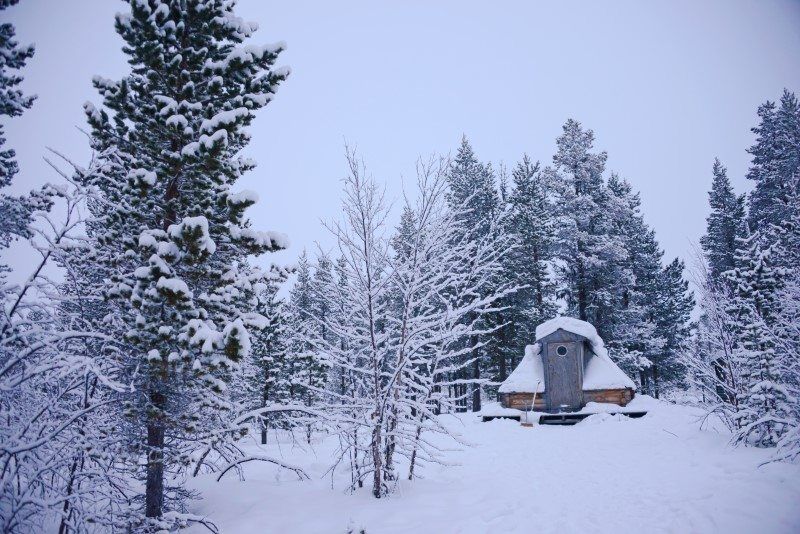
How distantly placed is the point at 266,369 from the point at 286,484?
18.8m

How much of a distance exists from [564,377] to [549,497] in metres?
14.6

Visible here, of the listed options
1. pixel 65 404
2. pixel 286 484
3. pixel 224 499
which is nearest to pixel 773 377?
pixel 286 484

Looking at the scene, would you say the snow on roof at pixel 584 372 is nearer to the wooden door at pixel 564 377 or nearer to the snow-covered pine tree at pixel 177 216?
the wooden door at pixel 564 377

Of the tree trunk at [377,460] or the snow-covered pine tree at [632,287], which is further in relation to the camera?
the snow-covered pine tree at [632,287]

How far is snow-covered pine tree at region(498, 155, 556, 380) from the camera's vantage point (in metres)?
26.1

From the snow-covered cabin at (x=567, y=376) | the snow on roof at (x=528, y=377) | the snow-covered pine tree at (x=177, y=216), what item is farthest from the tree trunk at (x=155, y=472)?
the snow-covered cabin at (x=567, y=376)

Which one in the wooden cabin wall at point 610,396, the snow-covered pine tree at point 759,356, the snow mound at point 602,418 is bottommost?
the snow mound at point 602,418

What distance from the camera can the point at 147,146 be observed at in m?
5.87

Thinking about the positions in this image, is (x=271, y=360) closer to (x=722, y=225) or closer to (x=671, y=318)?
(x=671, y=318)

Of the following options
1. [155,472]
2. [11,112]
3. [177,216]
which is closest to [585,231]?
[177,216]

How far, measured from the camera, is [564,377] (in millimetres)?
19578

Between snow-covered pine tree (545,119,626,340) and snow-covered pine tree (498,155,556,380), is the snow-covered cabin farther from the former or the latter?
snow-covered pine tree (498,155,556,380)

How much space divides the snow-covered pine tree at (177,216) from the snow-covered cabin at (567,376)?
16819 mm

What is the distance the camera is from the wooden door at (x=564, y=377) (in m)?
19.3
